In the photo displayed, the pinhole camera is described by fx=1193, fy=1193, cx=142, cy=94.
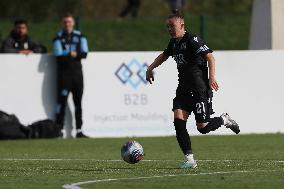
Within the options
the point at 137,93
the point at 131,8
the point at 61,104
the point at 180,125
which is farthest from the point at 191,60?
the point at 131,8

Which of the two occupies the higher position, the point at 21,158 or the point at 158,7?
the point at 158,7

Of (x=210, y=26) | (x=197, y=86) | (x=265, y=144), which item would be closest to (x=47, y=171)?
(x=197, y=86)

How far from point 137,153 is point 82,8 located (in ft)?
101

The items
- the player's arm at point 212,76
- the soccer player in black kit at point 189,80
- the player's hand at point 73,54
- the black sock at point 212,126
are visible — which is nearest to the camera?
the player's arm at point 212,76

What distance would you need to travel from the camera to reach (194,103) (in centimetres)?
1545

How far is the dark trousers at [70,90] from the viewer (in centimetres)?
2323

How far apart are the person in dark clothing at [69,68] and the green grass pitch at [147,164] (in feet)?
3.56

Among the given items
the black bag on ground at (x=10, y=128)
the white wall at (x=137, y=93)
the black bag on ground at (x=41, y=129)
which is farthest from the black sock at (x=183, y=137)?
the white wall at (x=137, y=93)

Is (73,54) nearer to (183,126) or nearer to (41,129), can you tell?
(41,129)

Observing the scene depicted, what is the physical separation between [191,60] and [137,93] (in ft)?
27.0

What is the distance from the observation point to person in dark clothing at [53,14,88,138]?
2323cm

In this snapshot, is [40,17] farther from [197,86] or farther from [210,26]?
[197,86]

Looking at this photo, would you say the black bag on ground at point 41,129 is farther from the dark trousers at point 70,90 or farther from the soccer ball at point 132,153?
the soccer ball at point 132,153

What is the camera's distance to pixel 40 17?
42406mm
